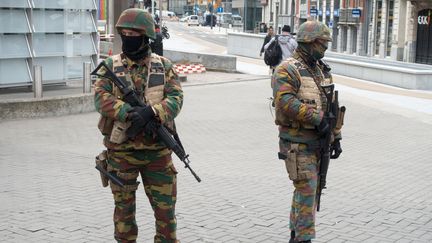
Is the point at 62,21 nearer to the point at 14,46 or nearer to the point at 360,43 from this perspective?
the point at 14,46

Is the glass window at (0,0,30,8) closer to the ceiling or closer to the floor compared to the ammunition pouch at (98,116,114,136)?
closer to the ceiling

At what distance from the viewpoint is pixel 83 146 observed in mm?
9875

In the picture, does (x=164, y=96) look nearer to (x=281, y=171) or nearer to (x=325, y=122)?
(x=325, y=122)

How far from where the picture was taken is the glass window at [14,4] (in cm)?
1229

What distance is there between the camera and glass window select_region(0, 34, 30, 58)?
12461 millimetres

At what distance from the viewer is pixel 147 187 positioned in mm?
4520

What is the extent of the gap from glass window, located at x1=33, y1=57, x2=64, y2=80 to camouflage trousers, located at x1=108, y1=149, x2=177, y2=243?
30.2 ft

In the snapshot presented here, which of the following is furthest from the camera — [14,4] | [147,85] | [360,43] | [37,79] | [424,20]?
[360,43]

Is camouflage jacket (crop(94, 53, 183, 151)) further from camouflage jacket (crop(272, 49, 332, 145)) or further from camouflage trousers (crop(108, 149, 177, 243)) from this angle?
camouflage jacket (crop(272, 49, 332, 145))

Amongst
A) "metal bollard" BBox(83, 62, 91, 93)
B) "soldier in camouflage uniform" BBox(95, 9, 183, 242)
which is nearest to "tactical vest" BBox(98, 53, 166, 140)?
"soldier in camouflage uniform" BBox(95, 9, 183, 242)

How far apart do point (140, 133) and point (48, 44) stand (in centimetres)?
955

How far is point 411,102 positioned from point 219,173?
30.2 ft

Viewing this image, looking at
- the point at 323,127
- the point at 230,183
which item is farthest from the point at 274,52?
the point at 323,127

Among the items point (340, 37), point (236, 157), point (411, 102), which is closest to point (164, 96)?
point (236, 157)
